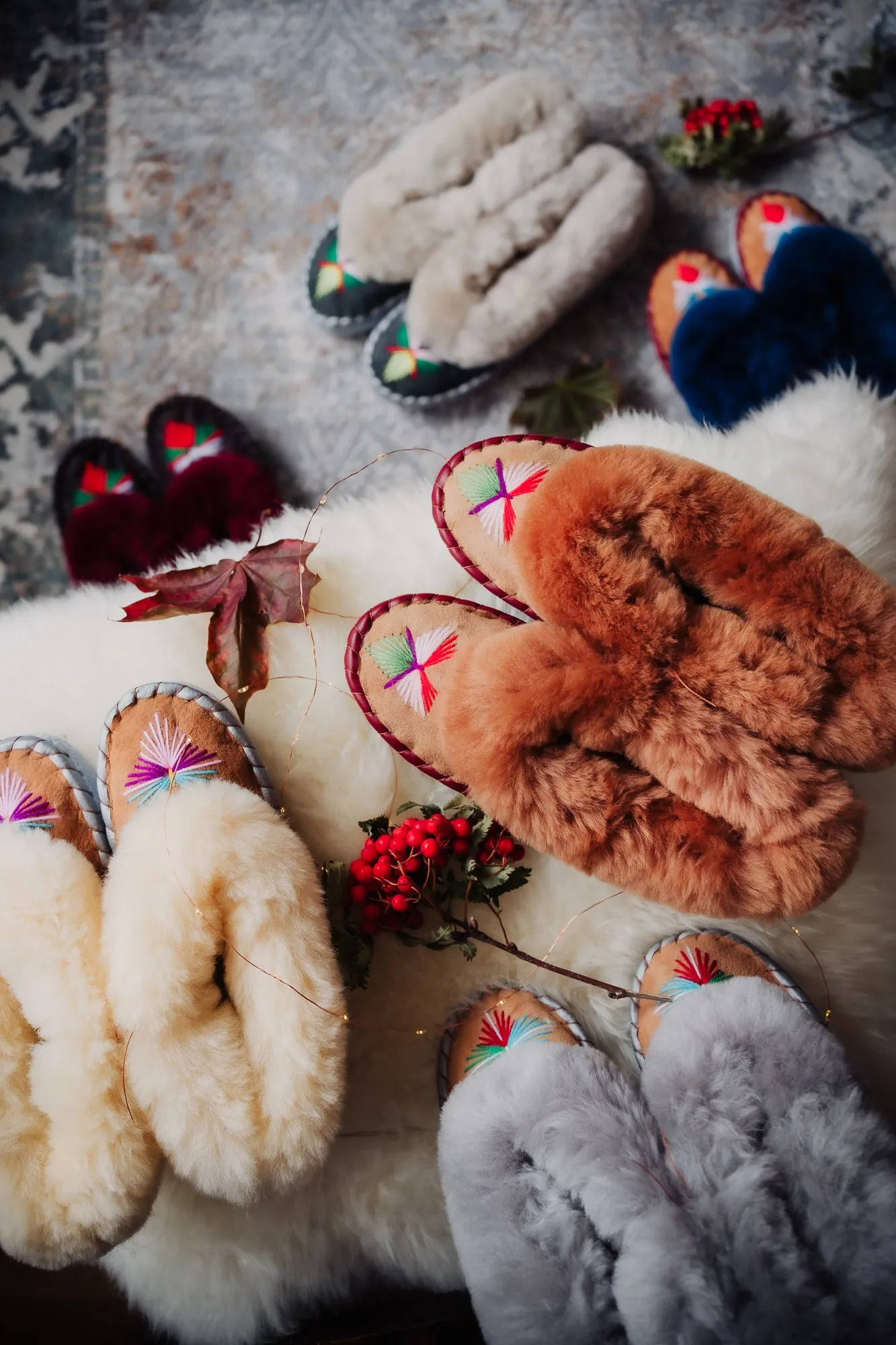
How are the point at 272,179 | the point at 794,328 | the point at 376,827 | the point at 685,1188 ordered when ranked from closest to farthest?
the point at 685,1188 → the point at 376,827 → the point at 794,328 → the point at 272,179

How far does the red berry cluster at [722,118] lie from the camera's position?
3.41ft

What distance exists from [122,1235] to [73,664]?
499 mm

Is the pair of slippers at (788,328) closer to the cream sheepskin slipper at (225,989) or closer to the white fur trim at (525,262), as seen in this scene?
the white fur trim at (525,262)

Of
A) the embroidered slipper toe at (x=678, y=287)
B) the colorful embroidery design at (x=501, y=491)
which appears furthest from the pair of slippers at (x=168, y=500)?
the embroidered slipper toe at (x=678, y=287)

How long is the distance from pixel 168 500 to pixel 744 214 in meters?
0.81

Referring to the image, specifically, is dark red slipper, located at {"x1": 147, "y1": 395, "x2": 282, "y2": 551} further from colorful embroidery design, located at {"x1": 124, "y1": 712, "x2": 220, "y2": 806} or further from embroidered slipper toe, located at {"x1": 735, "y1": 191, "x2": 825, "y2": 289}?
embroidered slipper toe, located at {"x1": 735, "y1": 191, "x2": 825, "y2": 289}

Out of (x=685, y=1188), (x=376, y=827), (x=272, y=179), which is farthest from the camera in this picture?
(x=272, y=179)

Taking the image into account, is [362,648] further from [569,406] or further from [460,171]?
[460,171]

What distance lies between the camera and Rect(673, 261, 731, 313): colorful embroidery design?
1.03 meters

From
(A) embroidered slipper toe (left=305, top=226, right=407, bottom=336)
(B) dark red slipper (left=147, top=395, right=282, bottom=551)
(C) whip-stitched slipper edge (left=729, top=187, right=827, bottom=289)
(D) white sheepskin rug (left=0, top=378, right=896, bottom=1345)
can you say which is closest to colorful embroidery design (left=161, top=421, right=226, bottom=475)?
(B) dark red slipper (left=147, top=395, right=282, bottom=551)

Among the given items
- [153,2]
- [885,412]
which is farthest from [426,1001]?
[153,2]

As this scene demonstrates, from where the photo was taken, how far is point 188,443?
106 cm

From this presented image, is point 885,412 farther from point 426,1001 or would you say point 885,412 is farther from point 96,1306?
point 96,1306

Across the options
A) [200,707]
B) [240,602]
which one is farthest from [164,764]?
[240,602]
